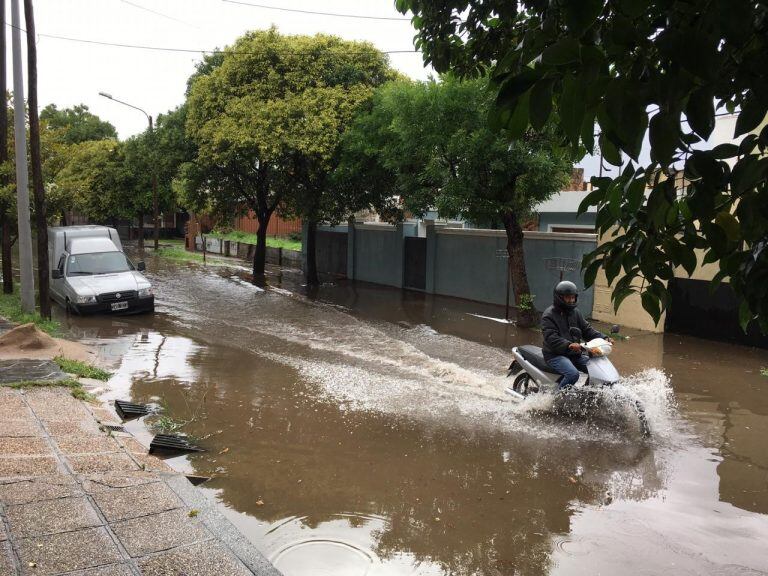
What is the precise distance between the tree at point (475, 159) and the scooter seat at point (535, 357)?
486 cm

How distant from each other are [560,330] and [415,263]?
13.4m

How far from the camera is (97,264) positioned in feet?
52.3

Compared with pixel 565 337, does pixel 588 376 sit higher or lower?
lower

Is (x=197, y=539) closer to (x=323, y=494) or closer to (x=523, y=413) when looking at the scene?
(x=323, y=494)

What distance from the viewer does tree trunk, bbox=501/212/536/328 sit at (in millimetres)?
13914

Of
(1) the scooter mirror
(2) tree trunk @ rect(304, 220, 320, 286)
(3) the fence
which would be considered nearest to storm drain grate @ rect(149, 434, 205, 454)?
(1) the scooter mirror

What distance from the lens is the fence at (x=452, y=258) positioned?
1513 cm

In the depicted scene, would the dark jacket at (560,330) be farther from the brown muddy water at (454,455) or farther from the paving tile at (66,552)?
the paving tile at (66,552)

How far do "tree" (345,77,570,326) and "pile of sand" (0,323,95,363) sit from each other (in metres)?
7.48

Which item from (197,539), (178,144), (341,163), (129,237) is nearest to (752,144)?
(197,539)

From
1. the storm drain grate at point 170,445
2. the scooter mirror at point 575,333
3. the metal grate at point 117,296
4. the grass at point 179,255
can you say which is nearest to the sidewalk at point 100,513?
the storm drain grate at point 170,445

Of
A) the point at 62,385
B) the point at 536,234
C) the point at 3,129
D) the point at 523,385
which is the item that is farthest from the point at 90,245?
the point at 523,385

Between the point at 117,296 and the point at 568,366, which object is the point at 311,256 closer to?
the point at 117,296

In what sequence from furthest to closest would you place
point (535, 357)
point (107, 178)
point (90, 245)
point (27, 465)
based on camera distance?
1. point (107, 178)
2. point (90, 245)
3. point (535, 357)
4. point (27, 465)
